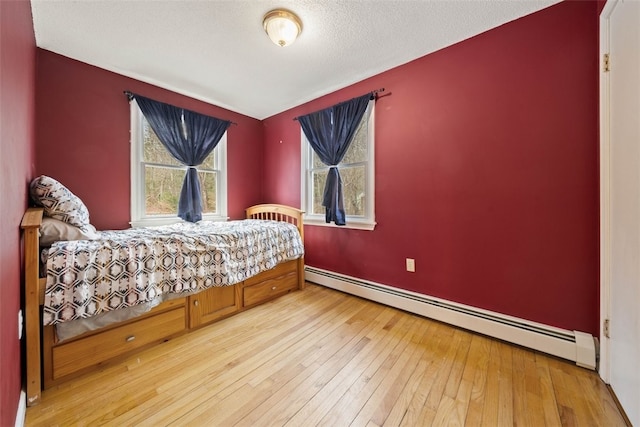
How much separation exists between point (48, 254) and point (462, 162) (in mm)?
2762

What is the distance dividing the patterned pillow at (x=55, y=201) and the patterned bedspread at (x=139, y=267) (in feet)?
0.64

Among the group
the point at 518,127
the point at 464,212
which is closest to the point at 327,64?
the point at 518,127

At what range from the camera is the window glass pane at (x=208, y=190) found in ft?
10.2

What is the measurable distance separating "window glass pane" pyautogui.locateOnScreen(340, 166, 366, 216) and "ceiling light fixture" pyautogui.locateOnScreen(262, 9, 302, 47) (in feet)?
4.46

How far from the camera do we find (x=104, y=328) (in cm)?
147

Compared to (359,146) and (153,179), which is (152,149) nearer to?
(153,179)

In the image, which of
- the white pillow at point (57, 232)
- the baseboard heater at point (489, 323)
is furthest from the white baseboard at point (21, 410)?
the baseboard heater at point (489, 323)

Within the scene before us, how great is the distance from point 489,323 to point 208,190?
3237mm

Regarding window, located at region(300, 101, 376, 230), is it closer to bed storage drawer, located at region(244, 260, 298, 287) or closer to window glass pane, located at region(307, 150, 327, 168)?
window glass pane, located at region(307, 150, 327, 168)

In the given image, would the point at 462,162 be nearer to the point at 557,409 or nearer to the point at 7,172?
the point at 557,409

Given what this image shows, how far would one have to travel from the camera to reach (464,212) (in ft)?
6.37

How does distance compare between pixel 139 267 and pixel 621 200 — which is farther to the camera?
pixel 139 267

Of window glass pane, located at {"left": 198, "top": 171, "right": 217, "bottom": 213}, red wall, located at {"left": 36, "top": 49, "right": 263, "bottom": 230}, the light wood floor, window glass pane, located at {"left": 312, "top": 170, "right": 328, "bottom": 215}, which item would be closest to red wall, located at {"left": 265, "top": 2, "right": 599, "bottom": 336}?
the light wood floor

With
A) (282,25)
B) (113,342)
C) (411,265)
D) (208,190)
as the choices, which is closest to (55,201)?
(113,342)
